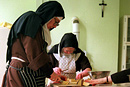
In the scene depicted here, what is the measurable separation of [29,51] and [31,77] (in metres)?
0.23

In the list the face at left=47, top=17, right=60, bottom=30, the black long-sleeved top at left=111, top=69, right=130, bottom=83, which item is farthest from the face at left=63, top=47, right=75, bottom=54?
the black long-sleeved top at left=111, top=69, right=130, bottom=83

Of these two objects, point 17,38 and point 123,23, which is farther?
point 123,23

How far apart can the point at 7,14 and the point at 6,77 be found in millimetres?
2869

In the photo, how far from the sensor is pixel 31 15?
1262 millimetres

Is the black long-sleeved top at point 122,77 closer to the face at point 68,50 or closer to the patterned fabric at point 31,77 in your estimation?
the patterned fabric at point 31,77

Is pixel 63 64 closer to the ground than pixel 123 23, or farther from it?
closer to the ground

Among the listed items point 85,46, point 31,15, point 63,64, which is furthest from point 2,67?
point 85,46

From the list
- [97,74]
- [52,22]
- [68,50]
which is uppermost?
[52,22]

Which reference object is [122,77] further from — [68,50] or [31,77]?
[68,50]

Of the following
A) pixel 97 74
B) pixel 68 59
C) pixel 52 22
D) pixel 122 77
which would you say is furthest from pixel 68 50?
pixel 122 77

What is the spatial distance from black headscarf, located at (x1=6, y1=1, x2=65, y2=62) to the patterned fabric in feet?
0.73

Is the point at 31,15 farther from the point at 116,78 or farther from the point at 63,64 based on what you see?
the point at 63,64

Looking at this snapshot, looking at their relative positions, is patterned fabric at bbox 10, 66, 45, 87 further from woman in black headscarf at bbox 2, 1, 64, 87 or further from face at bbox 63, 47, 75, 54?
face at bbox 63, 47, 75, 54

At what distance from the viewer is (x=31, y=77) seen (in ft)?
4.13
